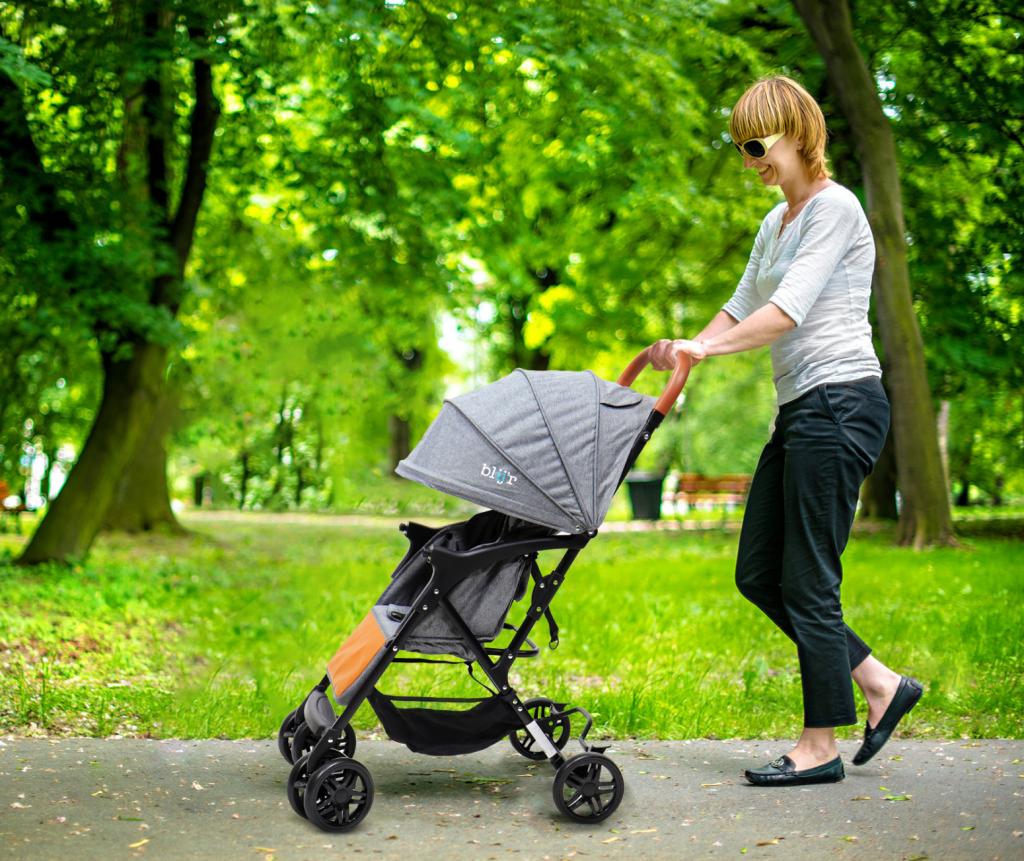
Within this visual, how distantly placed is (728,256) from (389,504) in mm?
8226

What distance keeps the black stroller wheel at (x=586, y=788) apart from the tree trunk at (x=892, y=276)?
9697 mm

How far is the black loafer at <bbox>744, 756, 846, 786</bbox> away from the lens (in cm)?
407

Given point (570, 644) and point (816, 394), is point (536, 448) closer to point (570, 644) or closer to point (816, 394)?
point (816, 394)

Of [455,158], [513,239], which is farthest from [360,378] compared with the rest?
[455,158]

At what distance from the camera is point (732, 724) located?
5.10 meters

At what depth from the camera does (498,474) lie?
12.1 feet

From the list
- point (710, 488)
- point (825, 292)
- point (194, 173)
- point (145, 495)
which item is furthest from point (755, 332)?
point (710, 488)

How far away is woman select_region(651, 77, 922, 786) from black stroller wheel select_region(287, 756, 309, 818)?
5.02 ft

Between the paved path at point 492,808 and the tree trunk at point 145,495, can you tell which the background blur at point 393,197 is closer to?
the tree trunk at point 145,495

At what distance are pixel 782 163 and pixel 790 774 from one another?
2092 millimetres

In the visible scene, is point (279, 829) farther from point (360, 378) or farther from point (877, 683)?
point (360, 378)

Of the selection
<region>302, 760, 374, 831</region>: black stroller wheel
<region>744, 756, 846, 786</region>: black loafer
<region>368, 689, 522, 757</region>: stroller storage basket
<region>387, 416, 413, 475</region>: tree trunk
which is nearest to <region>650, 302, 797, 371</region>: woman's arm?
<region>368, 689, 522, 757</region>: stroller storage basket

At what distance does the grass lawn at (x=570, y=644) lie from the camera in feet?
16.9

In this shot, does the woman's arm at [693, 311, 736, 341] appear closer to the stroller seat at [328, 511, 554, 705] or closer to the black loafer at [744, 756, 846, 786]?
the stroller seat at [328, 511, 554, 705]
